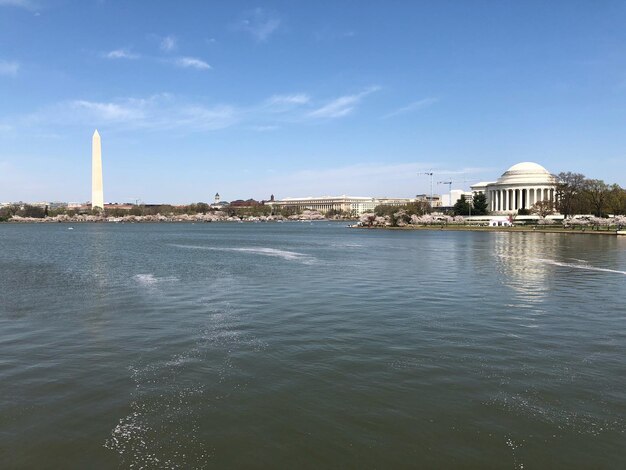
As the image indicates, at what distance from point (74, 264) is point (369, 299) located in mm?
27609

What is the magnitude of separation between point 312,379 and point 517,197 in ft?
547

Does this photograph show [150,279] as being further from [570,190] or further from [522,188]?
[522,188]

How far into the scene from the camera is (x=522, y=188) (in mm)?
158375

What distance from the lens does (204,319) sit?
18.3m

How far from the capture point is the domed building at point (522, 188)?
156125 mm

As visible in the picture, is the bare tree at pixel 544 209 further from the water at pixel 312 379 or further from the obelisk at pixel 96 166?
the obelisk at pixel 96 166

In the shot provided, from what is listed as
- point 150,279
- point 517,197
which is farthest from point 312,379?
point 517,197

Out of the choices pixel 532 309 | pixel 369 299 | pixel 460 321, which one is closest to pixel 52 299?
pixel 369 299

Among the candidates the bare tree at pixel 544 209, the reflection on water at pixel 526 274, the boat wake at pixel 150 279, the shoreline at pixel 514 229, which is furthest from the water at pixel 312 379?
the bare tree at pixel 544 209

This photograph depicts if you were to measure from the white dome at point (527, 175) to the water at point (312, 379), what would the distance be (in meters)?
147

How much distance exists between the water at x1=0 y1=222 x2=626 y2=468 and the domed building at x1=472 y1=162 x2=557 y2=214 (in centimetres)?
14559

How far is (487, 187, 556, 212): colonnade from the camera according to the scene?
156000 mm

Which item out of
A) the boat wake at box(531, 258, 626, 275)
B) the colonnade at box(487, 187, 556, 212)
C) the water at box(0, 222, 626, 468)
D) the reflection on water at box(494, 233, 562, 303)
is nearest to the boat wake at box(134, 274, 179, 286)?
the water at box(0, 222, 626, 468)

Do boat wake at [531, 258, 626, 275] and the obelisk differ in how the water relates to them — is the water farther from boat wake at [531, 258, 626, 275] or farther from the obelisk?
the obelisk
